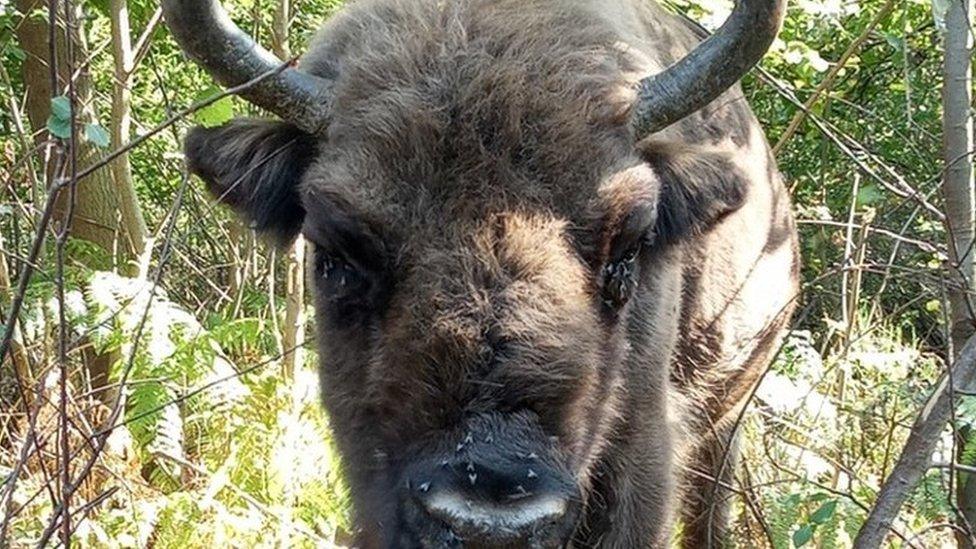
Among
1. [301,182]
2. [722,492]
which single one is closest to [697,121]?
[301,182]

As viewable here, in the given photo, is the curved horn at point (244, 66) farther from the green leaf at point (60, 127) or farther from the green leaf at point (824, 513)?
the green leaf at point (824, 513)

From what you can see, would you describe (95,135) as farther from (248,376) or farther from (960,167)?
(248,376)

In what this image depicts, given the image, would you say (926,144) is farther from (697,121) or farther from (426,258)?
(426,258)

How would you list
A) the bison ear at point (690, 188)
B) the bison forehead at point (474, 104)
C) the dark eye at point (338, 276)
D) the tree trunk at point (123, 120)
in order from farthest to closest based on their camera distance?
the tree trunk at point (123, 120)
the bison ear at point (690, 188)
the dark eye at point (338, 276)
the bison forehead at point (474, 104)

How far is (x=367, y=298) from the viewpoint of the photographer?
4.45 metres

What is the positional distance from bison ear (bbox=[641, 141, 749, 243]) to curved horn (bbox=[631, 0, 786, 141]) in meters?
0.19

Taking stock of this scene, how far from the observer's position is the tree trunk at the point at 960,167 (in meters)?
5.54

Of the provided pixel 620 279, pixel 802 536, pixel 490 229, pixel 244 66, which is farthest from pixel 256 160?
pixel 802 536

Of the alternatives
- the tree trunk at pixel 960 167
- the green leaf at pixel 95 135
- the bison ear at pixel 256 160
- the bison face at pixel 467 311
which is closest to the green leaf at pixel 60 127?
the green leaf at pixel 95 135

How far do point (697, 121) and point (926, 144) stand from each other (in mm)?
8893

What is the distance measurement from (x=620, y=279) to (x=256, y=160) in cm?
152

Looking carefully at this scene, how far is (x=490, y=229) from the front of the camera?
164 inches

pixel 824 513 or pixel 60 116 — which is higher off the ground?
pixel 60 116

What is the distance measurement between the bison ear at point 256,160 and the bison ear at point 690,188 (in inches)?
55.0
